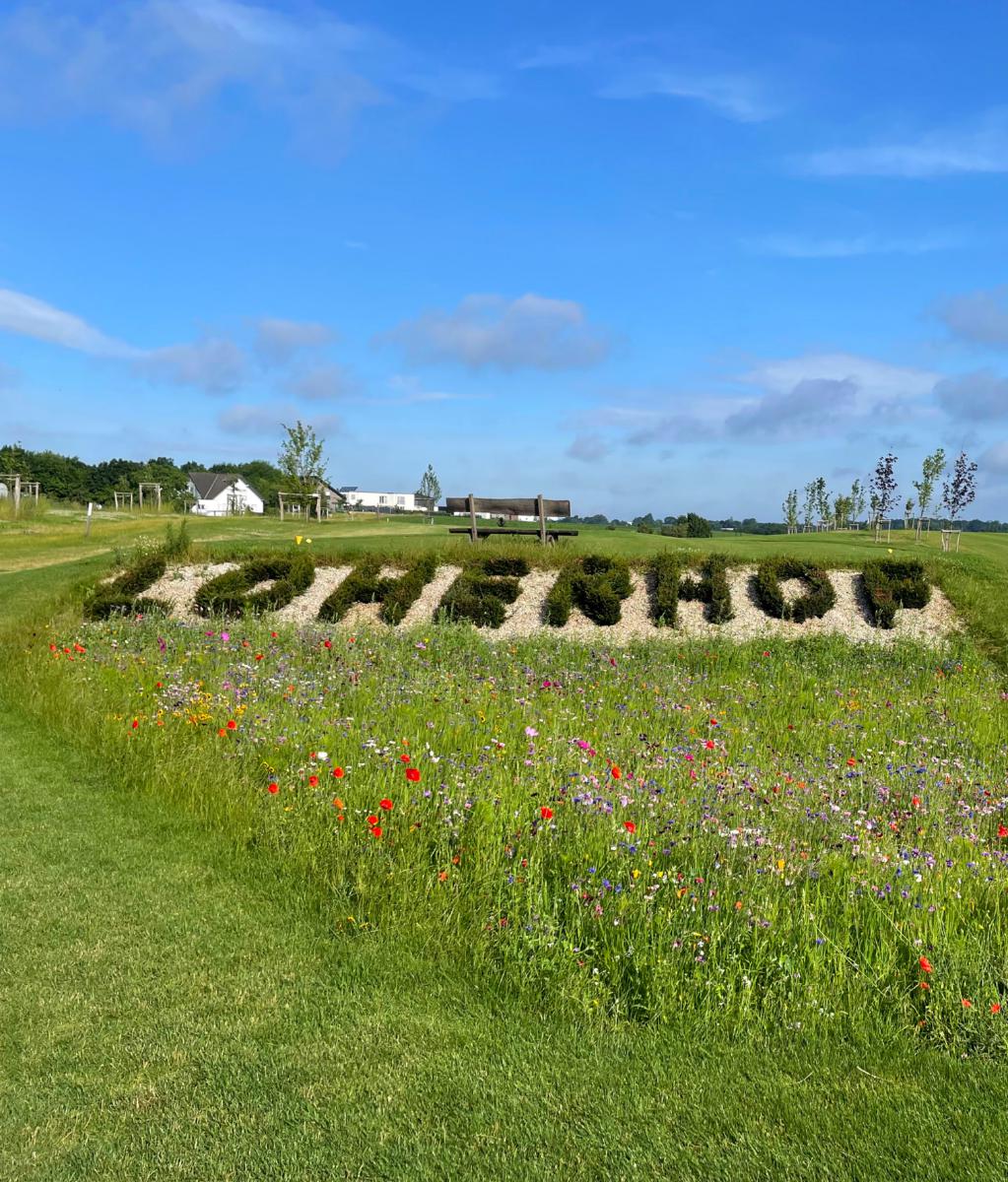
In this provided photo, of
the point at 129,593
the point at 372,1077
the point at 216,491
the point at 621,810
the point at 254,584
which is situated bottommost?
the point at 372,1077

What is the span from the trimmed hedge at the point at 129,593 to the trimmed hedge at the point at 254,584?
0.76m

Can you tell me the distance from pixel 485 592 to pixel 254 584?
12.5 ft

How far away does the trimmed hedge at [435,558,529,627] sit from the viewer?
44.0 ft

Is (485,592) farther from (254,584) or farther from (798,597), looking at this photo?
(798,597)

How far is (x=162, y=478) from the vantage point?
292ft

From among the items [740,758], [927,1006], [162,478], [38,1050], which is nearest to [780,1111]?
[927,1006]

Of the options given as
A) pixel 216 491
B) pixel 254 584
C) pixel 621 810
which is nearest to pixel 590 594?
pixel 254 584

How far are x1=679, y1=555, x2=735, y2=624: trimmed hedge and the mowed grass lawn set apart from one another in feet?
33.4

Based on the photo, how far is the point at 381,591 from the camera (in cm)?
1402

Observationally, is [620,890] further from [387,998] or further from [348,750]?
[348,750]

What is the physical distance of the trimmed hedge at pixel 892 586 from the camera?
43.1ft

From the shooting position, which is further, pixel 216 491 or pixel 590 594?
pixel 216 491

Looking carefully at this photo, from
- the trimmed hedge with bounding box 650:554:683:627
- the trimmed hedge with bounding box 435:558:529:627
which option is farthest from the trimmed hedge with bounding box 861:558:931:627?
the trimmed hedge with bounding box 435:558:529:627

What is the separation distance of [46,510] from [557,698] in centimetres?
4335
